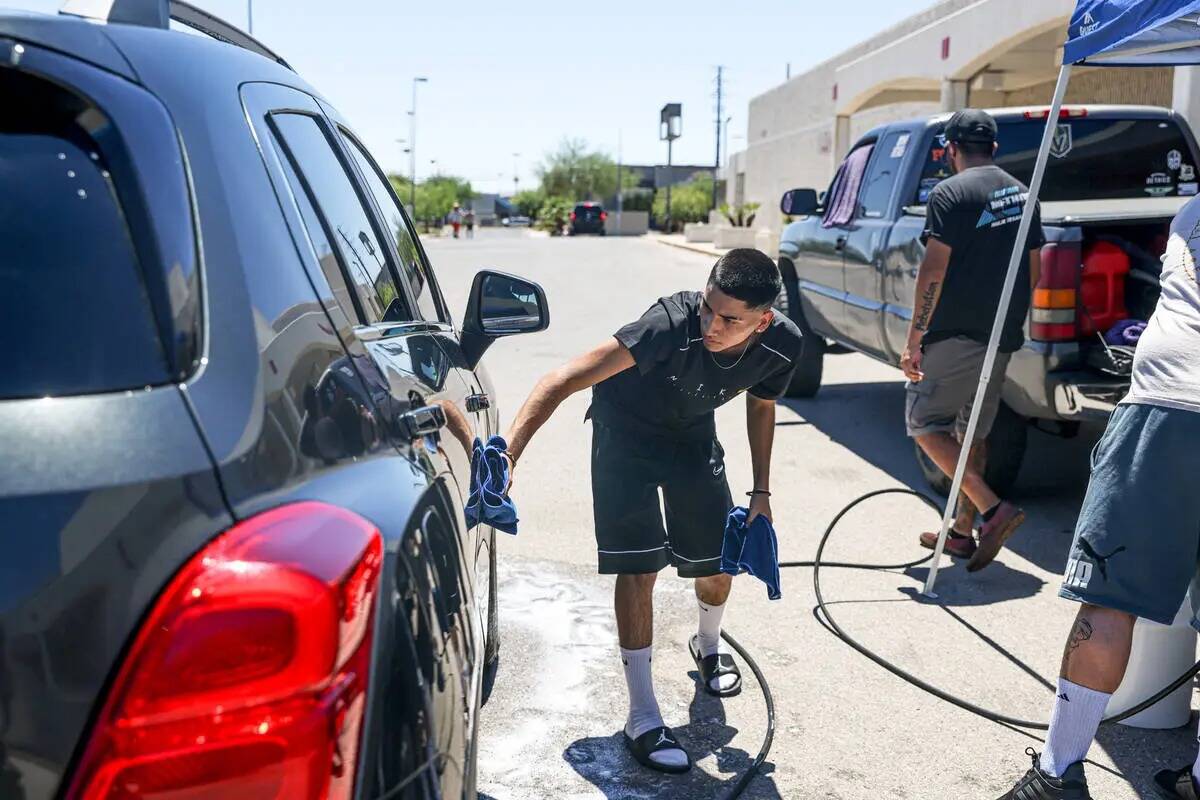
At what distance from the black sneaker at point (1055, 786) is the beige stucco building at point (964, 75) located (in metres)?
11.1

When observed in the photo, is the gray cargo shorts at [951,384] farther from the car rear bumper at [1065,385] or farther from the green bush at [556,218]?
the green bush at [556,218]

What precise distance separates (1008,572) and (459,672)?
4266 millimetres

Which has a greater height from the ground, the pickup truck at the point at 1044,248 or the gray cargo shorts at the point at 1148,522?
the pickup truck at the point at 1044,248

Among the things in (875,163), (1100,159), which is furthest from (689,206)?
(1100,159)

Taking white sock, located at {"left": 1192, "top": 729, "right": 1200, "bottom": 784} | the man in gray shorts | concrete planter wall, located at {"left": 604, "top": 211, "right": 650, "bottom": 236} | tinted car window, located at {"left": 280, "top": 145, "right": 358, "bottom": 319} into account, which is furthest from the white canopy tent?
concrete planter wall, located at {"left": 604, "top": 211, "right": 650, "bottom": 236}

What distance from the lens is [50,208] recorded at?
1.48 meters

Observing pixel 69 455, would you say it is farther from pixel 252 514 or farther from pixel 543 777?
pixel 543 777

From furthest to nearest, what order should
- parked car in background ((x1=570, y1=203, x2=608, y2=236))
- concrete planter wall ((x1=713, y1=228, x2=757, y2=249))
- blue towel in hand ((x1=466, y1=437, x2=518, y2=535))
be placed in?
parked car in background ((x1=570, y1=203, x2=608, y2=236)) < concrete planter wall ((x1=713, y1=228, x2=757, y2=249)) < blue towel in hand ((x1=466, y1=437, x2=518, y2=535))

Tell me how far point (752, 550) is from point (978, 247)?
97.5 inches

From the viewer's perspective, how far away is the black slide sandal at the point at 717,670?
4141mm

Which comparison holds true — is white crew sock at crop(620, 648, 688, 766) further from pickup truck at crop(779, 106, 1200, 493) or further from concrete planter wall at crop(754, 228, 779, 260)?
concrete planter wall at crop(754, 228, 779, 260)

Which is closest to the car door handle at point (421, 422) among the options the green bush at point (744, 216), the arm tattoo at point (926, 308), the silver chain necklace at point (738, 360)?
the silver chain necklace at point (738, 360)

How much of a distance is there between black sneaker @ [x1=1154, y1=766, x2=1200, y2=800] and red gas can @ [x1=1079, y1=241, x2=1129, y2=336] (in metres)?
2.83

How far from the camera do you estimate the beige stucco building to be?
1712 cm
